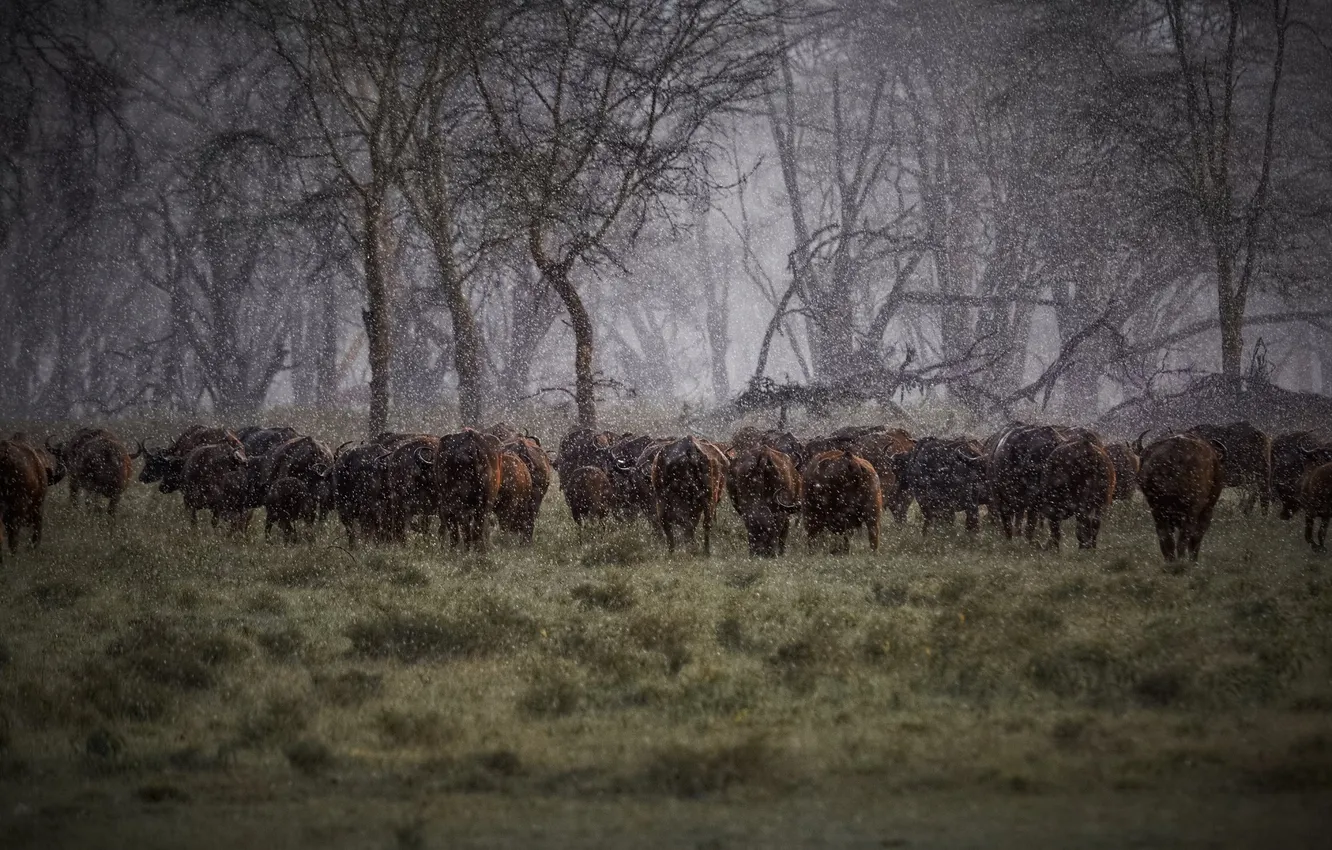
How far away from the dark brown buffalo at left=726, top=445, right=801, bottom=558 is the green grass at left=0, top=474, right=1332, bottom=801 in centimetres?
136

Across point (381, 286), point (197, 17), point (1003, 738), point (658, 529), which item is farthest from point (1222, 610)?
point (197, 17)

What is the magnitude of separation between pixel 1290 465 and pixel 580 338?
1276 centimetres

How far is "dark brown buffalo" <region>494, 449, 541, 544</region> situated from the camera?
15492mm

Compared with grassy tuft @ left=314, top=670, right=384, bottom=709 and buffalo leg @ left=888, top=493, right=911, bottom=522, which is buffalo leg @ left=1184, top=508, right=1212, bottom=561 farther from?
grassy tuft @ left=314, top=670, right=384, bottom=709

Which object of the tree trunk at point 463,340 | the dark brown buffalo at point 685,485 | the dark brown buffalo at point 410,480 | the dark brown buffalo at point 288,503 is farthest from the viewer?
the tree trunk at point 463,340

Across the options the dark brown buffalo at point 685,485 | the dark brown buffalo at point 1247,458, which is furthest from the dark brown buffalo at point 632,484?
the dark brown buffalo at point 1247,458

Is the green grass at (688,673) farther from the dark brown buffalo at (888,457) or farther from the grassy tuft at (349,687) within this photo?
the dark brown buffalo at (888,457)

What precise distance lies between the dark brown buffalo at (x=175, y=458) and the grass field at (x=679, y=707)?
6192mm

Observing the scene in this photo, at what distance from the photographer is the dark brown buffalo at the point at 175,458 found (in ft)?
61.2

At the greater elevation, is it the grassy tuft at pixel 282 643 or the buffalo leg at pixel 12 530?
the buffalo leg at pixel 12 530

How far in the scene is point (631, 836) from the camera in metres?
5.97

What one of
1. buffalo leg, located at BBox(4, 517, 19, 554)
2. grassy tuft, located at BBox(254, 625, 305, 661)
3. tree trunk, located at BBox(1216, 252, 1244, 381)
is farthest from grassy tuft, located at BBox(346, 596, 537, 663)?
tree trunk, located at BBox(1216, 252, 1244, 381)

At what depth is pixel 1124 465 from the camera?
16922 mm

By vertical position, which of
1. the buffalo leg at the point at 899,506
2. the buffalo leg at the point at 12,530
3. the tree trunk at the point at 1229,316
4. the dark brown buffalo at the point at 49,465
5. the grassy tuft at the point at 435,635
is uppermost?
the tree trunk at the point at 1229,316
